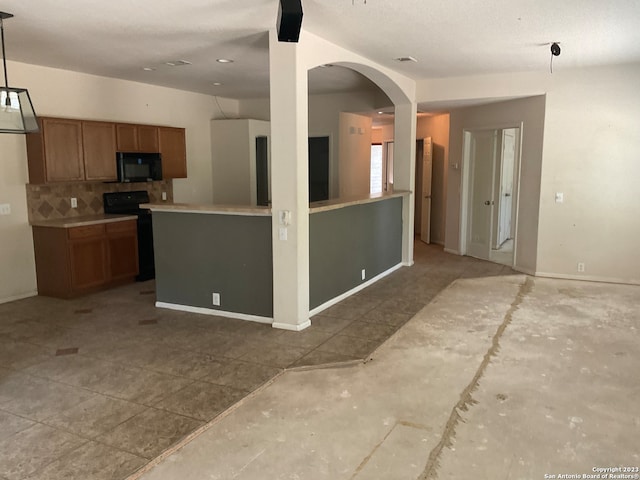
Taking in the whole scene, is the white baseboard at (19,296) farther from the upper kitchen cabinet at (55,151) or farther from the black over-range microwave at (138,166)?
the black over-range microwave at (138,166)

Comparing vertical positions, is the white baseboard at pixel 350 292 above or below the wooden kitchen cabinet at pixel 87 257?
below

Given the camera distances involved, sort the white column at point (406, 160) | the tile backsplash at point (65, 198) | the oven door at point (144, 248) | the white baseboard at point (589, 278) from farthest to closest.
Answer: the white column at point (406, 160) < the oven door at point (144, 248) < the white baseboard at point (589, 278) < the tile backsplash at point (65, 198)

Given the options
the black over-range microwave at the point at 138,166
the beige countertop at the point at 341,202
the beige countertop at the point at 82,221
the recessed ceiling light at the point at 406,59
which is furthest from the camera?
the black over-range microwave at the point at 138,166

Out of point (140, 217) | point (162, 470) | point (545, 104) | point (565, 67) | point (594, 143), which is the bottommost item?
point (162, 470)

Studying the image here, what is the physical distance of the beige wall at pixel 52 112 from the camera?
17.5 feet

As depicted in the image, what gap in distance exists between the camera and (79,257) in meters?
5.50

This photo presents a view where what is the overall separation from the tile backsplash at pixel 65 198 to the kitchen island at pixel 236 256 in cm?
161

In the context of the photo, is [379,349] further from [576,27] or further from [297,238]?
[576,27]

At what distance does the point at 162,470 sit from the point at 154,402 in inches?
29.7

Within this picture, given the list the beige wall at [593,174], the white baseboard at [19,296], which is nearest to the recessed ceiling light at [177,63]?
the white baseboard at [19,296]

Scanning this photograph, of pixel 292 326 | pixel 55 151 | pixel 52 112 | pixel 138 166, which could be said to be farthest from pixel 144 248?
pixel 292 326

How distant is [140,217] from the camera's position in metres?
6.27

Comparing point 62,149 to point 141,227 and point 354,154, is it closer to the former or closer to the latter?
point 141,227

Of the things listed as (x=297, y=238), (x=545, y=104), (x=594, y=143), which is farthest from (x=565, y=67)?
(x=297, y=238)
